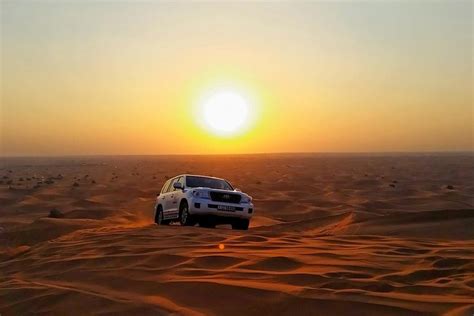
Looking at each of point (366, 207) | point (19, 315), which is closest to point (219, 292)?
point (19, 315)

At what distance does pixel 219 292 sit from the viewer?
22.2 ft

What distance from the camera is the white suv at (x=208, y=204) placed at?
1579 centimetres

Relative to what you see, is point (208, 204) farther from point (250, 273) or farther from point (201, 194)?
point (250, 273)

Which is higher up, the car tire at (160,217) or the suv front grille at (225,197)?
the suv front grille at (225,197)

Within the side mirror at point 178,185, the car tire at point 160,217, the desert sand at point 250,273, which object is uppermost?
the side mirror at point 178,185

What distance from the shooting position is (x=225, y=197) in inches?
633

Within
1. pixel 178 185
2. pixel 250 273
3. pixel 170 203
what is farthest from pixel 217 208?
pixel 250 273

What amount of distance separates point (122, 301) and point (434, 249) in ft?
18.0

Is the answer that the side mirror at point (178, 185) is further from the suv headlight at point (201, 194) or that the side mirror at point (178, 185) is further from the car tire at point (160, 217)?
the car tire at point (160, 217)

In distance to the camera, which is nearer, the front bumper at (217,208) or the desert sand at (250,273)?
the desert sand at (250,273)

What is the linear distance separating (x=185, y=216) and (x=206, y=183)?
4.41 feet

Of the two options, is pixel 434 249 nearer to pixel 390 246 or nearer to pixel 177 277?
pixel 390 246

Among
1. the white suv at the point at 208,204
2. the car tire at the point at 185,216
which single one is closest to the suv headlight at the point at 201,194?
the white suv at the point at 208,204

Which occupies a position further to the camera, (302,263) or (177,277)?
(302,263)
